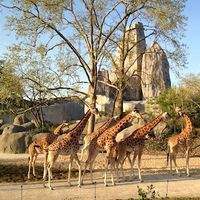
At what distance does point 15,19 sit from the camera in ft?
66.2

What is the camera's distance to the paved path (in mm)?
10930

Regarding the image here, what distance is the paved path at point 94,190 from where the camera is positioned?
1093 centimetres

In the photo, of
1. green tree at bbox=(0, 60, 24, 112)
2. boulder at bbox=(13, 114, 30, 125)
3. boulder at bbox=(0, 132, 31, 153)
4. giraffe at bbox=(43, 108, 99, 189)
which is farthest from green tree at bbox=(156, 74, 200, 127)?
giraffe at bbox=(43, 108, 99, 189)

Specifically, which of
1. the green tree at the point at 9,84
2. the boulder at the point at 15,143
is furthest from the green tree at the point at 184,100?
the green tree at the point at 9,84

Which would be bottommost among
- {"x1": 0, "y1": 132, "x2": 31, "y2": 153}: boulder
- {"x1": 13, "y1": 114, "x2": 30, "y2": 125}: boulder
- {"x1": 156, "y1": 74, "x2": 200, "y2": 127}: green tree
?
{"x1": 0, "y1": 132, "x2": 31, "y2": 153}: boulder

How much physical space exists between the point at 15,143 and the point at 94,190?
36.2 ft

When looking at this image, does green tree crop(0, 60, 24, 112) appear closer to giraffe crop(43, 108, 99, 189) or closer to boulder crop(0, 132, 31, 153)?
boulder crop(0, 132, 31, 153)

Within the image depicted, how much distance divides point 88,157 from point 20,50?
8.76 metres

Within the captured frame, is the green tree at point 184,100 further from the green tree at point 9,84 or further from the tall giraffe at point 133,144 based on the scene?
the tall giraffe at point 133,144

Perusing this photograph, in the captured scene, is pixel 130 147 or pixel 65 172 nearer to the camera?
pixel 130 147

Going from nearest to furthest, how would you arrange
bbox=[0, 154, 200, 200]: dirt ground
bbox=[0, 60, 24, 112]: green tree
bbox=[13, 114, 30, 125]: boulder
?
bbox=[0, 154, 200, 200]: dirt ground → bbox=[0, 60, 24, 112]: green tree → bbox=[13, 114, 30, 125]: boulder

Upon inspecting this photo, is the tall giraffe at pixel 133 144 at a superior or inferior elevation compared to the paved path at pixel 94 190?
superior

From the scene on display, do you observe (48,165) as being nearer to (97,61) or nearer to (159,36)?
(97,61)

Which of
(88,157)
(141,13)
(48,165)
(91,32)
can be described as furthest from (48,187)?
(141,13)
